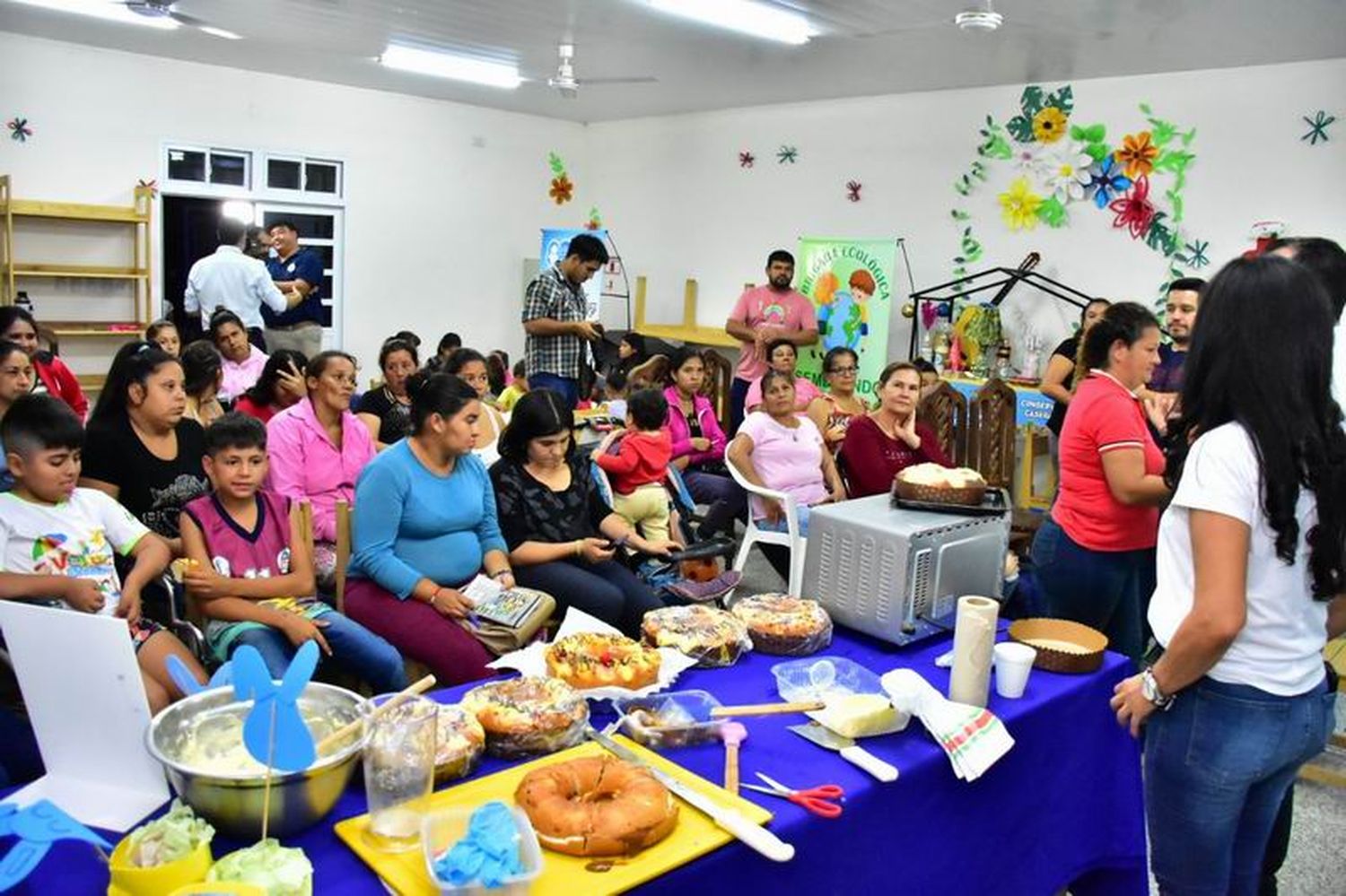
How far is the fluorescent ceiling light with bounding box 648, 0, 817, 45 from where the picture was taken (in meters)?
4.89

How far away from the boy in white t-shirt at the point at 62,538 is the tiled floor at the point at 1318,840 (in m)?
2.52

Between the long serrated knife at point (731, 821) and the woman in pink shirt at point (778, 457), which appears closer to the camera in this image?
the long serrated knife at point (731, 821)

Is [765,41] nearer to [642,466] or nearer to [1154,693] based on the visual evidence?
[642,466]

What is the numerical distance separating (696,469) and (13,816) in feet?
13.2

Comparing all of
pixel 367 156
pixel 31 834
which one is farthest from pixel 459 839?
pixel 367 156

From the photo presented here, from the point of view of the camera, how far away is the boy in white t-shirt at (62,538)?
233cm

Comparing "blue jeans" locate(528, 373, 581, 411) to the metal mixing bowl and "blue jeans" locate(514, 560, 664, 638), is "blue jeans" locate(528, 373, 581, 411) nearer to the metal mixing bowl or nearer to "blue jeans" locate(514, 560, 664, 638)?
"blue jeans" locate(514, 560, 664, 638)

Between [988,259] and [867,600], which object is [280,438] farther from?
[988,259]

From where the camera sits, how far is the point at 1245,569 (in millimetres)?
1522

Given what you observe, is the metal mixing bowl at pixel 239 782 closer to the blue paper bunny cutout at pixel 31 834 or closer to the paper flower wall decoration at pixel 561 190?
the blue paper bunny cutout at pixel 31 834

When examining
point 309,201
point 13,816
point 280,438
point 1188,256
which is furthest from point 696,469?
point 309,201

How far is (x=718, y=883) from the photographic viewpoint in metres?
1.43

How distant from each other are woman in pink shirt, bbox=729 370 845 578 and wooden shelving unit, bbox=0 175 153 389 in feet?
17.2

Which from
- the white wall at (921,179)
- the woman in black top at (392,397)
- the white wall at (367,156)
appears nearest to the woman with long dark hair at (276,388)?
the woman in black top at (392,397)
